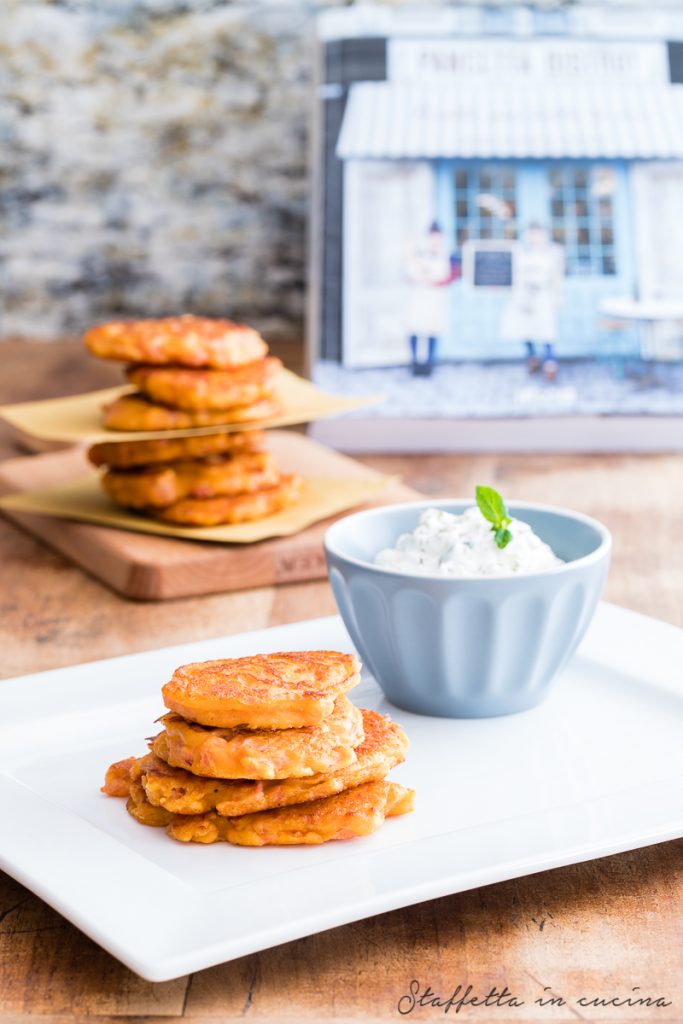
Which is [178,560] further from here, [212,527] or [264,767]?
[264,767]

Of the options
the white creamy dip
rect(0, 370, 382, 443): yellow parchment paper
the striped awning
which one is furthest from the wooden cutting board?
the striped awning

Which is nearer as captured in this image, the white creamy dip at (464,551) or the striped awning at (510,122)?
the white creamy dip at (464,551)

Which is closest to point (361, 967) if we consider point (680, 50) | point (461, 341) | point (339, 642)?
point (339, 642)

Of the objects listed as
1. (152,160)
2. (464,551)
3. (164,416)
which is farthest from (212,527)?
(152,160)

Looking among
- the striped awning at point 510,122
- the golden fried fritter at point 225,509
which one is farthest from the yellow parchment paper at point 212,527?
the striped awning at point 510,122

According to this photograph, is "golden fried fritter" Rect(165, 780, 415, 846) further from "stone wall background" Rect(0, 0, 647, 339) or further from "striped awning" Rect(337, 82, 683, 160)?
"stone wall background" Rect(0, 0, 647, 339)

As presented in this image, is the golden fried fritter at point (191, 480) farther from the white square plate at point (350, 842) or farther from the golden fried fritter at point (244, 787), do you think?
the golden fried fritter at point (244, 787)

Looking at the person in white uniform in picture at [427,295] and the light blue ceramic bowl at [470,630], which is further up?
the person in white uniform in picture at [427,295]
